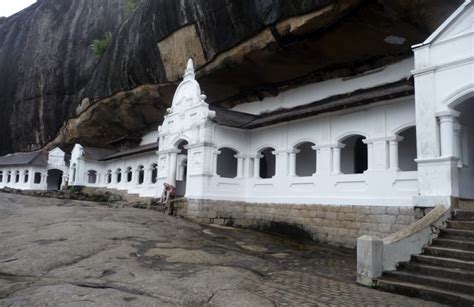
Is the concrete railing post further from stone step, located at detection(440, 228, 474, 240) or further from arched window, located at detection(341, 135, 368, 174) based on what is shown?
arched window, located at detection(341, 135, 368, 174)

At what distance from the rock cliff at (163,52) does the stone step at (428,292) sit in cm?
911

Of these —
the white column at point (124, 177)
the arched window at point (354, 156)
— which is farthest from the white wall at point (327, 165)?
the white column at point (124, 177)

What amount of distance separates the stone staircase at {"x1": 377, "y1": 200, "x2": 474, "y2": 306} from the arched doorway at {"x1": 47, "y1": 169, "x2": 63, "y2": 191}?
121 feet

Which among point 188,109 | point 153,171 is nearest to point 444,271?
point 188,109

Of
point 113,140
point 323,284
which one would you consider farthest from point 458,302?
point 113,140

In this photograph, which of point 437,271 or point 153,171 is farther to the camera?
point 153,171

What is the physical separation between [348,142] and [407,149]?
2.11 m

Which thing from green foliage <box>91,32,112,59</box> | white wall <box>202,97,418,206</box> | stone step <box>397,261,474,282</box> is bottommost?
stone step <box>397,261,474,282</box>

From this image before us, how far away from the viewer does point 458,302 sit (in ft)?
19.0

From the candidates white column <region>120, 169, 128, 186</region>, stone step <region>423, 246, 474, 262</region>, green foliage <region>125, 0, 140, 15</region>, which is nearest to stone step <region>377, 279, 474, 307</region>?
stone step <region>423, 246, 474, 262</region>

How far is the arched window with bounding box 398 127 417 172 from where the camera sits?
1306cm

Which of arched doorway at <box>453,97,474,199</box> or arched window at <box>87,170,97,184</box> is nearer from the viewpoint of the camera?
arched doorway at <box>453,97,474,199</box>

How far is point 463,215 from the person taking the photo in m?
8.27

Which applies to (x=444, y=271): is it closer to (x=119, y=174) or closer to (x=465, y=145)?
(x=465, y=145)
